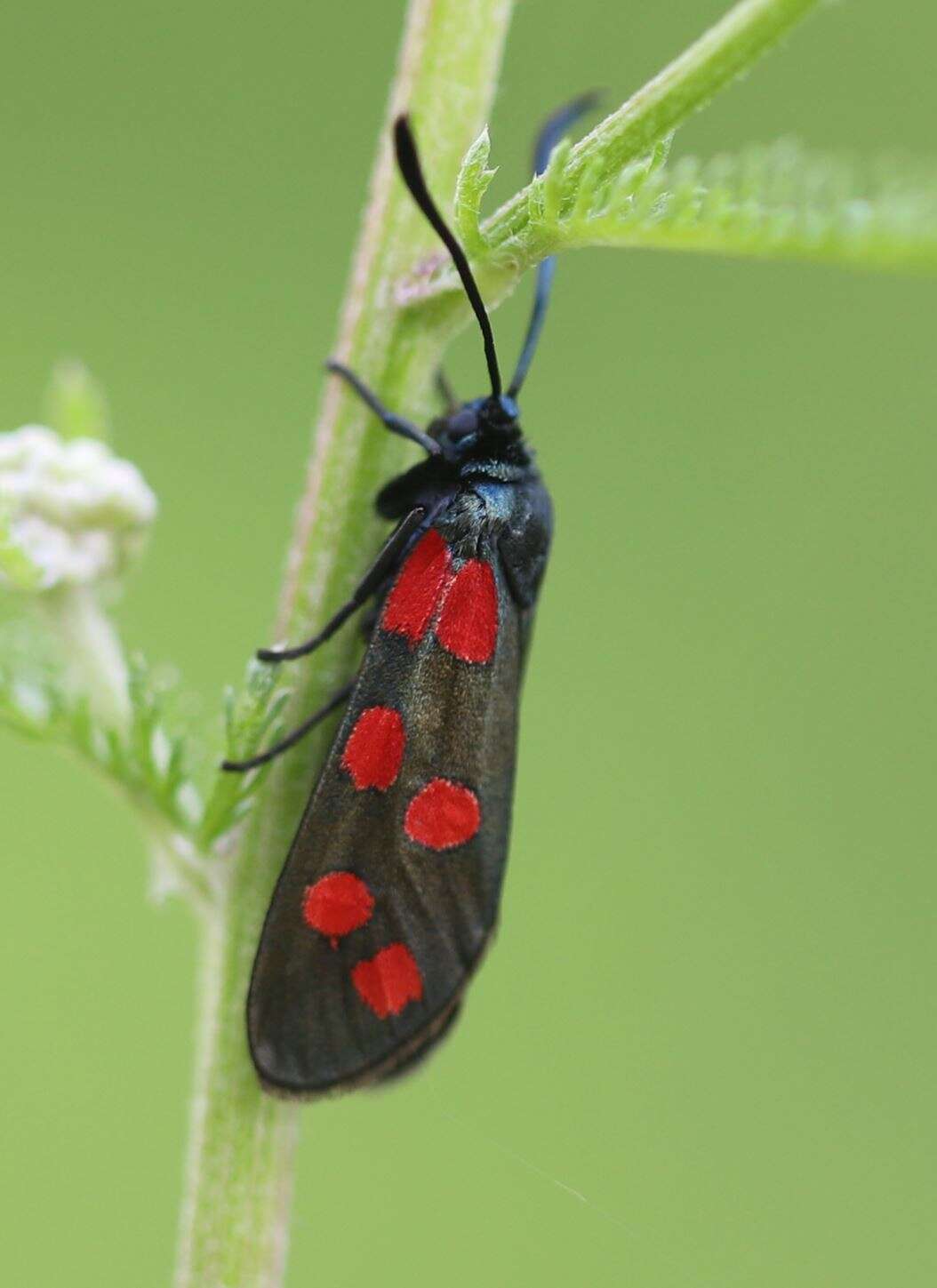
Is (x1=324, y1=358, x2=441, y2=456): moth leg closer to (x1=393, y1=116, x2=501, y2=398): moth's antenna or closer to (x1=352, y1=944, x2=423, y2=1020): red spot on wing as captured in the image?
(x1=393, y1=116, x2=501, y2=398): moth's antenna

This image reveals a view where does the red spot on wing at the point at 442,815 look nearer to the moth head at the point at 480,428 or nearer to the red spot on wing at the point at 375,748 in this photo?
the red spot on wing at the point at 375,748

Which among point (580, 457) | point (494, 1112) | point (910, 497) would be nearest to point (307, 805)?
point (494, 1112)

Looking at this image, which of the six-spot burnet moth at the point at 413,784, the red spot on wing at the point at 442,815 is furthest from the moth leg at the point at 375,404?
the red spot on wing at the point at 442,815

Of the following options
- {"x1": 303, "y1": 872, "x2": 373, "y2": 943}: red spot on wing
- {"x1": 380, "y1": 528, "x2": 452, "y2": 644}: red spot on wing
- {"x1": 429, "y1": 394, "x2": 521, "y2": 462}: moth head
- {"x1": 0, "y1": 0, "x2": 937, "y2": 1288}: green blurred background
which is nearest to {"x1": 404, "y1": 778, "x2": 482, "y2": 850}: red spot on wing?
{"x1": 303, "y1": 872, "x2": 373, "y2": 943}: red spot on wing

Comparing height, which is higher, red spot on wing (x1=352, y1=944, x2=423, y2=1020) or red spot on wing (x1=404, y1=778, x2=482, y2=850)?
red spot on wing (x1=404, y1=778, x2=482, y2=850)

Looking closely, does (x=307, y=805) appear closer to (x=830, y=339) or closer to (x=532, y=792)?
(x=532, y=792)

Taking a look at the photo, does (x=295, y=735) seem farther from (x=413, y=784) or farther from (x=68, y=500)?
(x=68, y=500)
